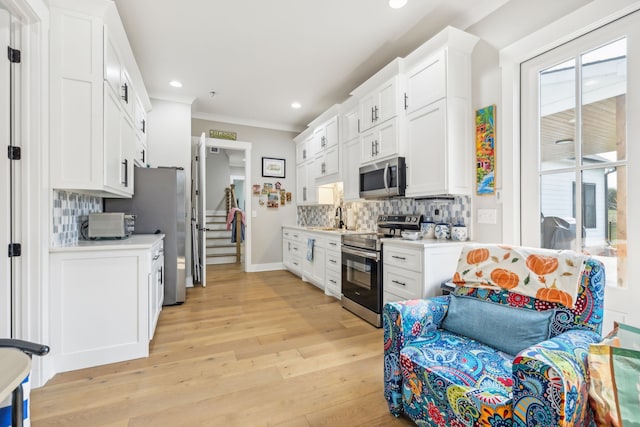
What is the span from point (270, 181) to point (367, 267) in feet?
10.7

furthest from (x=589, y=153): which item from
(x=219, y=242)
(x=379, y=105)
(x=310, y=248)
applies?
(x=219, y=242)

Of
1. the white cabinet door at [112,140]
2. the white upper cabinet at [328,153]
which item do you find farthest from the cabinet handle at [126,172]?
the white upper cabinet at [328,153]

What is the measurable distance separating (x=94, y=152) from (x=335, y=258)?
2623mm

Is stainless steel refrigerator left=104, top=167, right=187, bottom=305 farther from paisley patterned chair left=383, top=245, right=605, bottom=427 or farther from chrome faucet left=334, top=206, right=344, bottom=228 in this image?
paisley patterned chair left=383, top=245, right=605, bottom=427

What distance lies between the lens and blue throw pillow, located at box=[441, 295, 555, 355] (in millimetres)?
1430

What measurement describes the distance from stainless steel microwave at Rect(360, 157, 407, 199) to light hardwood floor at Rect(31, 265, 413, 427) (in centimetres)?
138

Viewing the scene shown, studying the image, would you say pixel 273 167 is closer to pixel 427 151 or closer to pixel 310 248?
pixel 310 248

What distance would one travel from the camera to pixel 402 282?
264 cm

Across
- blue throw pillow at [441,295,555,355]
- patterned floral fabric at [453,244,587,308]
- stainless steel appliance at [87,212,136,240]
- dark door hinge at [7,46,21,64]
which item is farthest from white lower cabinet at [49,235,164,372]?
patterned floral fabric at [453,244,587,308]

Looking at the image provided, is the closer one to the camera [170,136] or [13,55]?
[13,55]

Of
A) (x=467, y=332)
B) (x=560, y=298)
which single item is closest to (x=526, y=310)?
(x=560, y=298)

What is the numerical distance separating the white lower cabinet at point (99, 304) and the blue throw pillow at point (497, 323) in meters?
2.20

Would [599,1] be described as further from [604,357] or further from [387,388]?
[387,388]

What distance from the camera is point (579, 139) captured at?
1.99 metres
